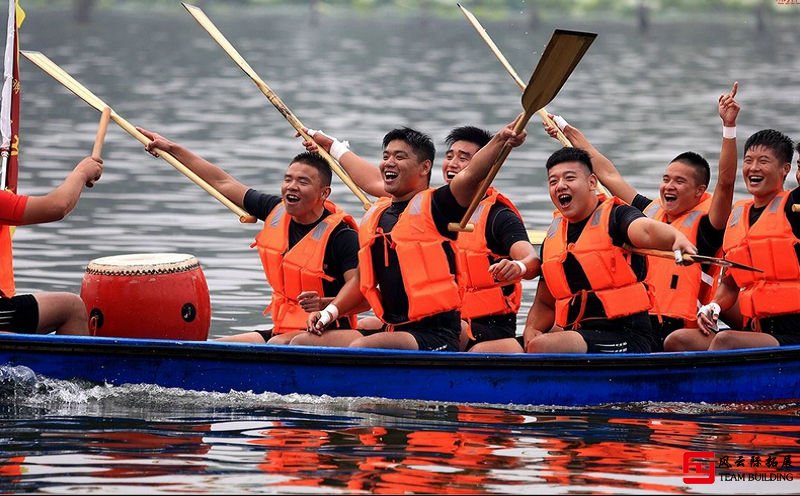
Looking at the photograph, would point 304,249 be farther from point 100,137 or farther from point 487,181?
point 487,181

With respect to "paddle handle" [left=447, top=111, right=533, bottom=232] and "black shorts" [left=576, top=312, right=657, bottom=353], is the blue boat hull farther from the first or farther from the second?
"paddle handle" [left=447, top=111, right=533, bottom=232]

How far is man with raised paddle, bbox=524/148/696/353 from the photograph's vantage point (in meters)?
8.98

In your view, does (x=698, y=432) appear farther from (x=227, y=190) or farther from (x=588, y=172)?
(x=227, y=190)

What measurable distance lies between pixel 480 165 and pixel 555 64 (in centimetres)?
66

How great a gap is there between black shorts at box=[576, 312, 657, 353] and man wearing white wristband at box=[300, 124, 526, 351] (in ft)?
2.50

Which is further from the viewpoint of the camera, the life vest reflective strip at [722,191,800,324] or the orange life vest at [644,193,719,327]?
the orange life vest at [644,193,719,327]

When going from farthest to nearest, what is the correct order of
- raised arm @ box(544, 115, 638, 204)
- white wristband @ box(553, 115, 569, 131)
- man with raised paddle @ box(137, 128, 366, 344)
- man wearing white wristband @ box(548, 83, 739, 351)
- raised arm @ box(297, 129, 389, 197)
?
1. white wristband @ box(553, 115, 569, 131)
2. raised arm @ box(544, 115, 638, 204)
3. raised arm @ box(297, 129, 389, 197)
4. man wearing white wristband @ box(548, 83, 739, 351)
5. man with raised paddle @ box(137, 128, 366, 344)

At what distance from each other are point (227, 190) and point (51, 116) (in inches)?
699

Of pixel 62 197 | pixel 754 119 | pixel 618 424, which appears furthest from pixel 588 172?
pixel 754 119

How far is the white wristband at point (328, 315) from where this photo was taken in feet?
29.6

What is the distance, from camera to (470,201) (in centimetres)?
862

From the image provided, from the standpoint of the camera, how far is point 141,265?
9.09m

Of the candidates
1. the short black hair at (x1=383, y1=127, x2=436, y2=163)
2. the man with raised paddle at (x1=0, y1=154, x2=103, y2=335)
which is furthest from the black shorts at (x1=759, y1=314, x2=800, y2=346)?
the man with raised paddle at (x1=0, y1=154, x2=103, y2=335)

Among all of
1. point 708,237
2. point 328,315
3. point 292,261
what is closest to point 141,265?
point 292,261
